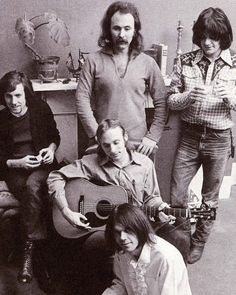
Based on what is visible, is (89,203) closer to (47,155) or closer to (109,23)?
(47,155)

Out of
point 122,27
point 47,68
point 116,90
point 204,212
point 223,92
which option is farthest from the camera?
point 47,68

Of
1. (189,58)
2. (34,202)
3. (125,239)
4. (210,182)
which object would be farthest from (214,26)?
(34,202)

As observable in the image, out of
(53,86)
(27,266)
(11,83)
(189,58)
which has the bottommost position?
(27,266)

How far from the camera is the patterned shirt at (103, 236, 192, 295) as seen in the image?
5.42ft

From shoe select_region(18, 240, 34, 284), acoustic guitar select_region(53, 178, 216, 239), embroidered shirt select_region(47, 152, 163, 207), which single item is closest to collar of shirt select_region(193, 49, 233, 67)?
embroidered shirt select_region(47, 152, 163, 207)

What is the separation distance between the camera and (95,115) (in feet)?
7.91

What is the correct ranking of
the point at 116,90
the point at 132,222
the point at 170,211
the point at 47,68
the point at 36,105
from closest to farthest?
the point at 132,222
the point at 170,211
the point at 116,90
the point at 36,105
the point at 47,68

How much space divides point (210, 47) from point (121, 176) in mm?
759

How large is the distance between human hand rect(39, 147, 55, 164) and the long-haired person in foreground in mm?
753

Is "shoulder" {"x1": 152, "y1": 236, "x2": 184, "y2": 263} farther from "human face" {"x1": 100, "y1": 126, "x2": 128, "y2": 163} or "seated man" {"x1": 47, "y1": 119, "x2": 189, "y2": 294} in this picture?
"human face" {"x1": 100, "y1": 126, "x2": 128, "y2": 163}

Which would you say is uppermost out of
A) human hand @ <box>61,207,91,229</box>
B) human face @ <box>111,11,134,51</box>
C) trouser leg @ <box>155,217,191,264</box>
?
human face @ <box>111,11,134,51</box>

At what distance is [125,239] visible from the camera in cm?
166

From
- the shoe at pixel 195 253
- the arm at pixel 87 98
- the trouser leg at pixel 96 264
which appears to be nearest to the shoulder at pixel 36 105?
the arm at pixel 87 98

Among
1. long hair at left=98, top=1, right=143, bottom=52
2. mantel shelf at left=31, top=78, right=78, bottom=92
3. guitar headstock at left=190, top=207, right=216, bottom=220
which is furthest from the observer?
mantel shelf at left=31, top=78, right=78, bottom=92
